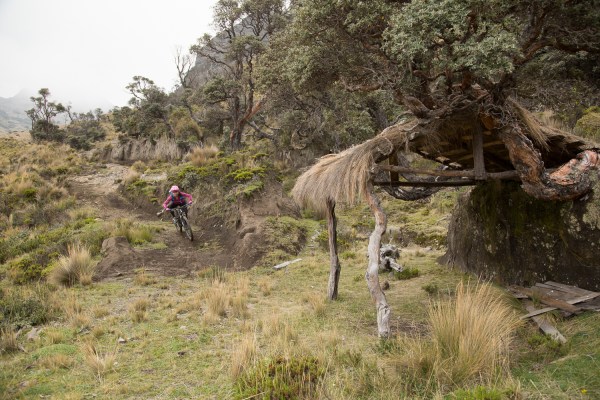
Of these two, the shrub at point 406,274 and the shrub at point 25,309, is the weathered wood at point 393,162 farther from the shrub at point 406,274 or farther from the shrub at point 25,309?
the shrub at point 25,309

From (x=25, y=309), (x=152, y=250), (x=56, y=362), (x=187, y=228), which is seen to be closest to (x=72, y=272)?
(x=25, y=309)

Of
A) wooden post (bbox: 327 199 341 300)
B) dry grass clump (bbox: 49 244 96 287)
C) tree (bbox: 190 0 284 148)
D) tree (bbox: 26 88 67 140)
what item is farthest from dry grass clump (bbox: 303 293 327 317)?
tree (bbox: 26 88 67 140)

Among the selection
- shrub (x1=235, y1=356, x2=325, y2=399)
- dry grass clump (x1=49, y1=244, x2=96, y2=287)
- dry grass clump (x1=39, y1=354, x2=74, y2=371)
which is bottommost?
dry grass clump (x1=39, y1=354, x2=74, y2=371)

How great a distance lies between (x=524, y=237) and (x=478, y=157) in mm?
1990

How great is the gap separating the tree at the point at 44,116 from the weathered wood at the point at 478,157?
136 ft

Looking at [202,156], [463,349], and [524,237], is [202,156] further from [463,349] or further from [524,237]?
[463,349]

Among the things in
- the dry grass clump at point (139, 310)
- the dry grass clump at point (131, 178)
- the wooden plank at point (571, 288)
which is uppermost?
the dry grass clump at point (131, 178)

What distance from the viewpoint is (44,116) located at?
41250 mm

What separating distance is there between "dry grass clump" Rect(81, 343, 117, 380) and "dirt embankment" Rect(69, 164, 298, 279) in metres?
5.31

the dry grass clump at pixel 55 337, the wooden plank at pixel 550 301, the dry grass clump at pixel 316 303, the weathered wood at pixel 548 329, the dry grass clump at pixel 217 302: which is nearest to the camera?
the weathered wood at pixel 548 329

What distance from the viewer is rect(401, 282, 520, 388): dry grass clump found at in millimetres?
3805

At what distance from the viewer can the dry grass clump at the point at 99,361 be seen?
194 inches

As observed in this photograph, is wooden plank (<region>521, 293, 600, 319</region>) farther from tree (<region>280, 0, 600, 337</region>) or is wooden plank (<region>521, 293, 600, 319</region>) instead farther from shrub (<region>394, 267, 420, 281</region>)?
shrub (<region>394, 267, 420, 281</region>)

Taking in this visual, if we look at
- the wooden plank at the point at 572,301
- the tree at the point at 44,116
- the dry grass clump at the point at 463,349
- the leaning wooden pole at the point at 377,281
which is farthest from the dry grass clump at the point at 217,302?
the tree at the point at 44,116
